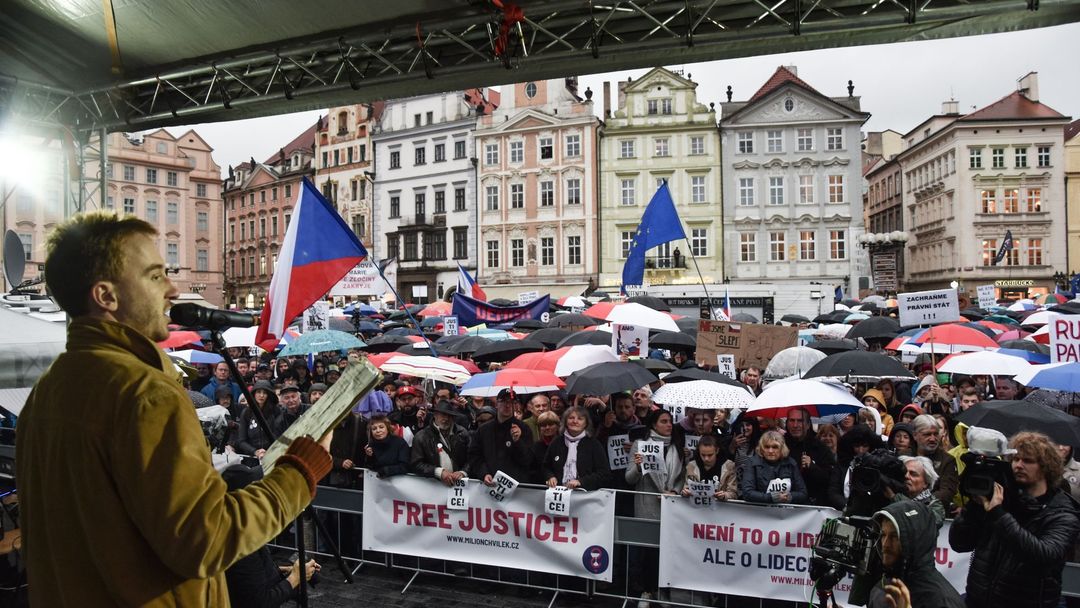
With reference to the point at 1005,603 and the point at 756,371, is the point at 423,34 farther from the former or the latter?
the point at 1005,603

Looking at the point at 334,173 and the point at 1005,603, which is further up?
the point at 334,173

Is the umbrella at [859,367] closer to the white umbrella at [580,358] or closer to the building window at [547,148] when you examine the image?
the white umbrella at [580,358]

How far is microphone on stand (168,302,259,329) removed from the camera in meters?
2.85

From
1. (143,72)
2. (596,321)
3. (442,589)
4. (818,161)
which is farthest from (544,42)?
(818,161)

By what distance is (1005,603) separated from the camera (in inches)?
157

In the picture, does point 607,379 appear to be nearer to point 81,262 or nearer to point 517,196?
point 81,262

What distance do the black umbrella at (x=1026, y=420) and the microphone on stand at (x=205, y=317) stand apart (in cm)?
552

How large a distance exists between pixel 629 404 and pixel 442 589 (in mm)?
2766

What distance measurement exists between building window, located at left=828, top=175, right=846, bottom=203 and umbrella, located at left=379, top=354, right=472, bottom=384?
42.4 metres

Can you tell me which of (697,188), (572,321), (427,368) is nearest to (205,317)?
(427,368)

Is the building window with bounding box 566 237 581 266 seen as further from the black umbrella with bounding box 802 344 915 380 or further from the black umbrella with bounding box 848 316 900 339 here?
the black umbrella with bounding box 802 344 915 380

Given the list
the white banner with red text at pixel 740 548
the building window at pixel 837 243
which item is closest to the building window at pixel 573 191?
the building window at pixel 837 243

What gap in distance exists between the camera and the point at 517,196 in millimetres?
52781

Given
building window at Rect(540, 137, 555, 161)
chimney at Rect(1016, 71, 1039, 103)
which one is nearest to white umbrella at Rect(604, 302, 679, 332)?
building window at Rect(540, 137, 555, 161)
